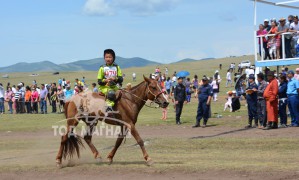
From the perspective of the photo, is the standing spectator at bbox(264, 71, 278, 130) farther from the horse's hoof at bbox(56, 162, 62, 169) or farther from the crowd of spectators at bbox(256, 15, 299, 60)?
the horse's hoof at bbox(56, 162, 62, 169)

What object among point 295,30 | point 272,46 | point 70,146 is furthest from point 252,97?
point 70,146

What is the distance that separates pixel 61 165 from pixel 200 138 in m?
7.12

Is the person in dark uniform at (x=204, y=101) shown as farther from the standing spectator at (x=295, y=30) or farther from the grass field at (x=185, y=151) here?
the standing spectator at (x=295, y=30)

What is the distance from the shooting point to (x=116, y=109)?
12.9 metres

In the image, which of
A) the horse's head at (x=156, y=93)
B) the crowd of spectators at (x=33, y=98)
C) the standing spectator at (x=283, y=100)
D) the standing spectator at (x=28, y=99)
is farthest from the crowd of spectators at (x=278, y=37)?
the standing spectator at (x=28, y=99)

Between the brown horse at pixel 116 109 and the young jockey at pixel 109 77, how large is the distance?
0.22 metres

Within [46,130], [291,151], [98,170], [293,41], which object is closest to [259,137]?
[291,151]

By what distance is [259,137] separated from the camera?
17.8m

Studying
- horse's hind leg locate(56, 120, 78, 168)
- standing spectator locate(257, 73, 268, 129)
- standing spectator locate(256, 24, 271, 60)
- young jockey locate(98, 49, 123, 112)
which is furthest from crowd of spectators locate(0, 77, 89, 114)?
young jockey locate(98, 49, 123, 112)

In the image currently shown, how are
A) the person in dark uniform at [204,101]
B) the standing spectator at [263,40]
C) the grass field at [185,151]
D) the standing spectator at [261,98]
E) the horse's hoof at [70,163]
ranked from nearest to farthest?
the grass field at [185,151], the horse's hoof at [70,163], the standing spectator at [261,98], the standing spectator at [263,40], the person in dark uniform at [204,101]

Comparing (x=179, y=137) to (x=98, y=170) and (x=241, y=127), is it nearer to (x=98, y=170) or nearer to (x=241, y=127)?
(x=241, y=127)

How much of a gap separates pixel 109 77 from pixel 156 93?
50.6 inches

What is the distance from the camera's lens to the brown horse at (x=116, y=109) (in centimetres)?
1279

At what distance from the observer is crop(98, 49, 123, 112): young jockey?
1282 cm
